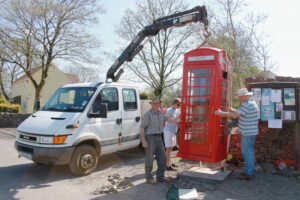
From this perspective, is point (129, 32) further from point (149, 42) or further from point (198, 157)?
point (198, 157)

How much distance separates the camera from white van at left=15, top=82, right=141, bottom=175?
552 centimetres

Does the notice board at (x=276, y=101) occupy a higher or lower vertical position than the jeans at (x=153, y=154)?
higher

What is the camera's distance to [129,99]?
23.8 feet

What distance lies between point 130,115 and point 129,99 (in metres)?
0.46

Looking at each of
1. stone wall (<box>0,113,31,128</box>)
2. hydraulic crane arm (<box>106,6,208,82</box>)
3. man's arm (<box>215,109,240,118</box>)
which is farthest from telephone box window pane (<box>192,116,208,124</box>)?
stone wall (<box>0,113,31,128</box>)

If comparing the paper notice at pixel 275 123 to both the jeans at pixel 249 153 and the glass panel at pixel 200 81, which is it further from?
the glass panel at pixel 200 81

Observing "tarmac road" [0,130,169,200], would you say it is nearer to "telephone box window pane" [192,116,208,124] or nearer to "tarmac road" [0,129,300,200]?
"tarmac road" [0,129,300,200]

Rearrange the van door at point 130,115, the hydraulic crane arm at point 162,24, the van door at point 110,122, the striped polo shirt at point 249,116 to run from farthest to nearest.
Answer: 1. the hydraulic crane arm at point 162,24
2. the van door at point 130,115
3. the van door at point 110,122
4. the striped polo shirt at point 249,116

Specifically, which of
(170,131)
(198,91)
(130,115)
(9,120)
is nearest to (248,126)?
(198,91)

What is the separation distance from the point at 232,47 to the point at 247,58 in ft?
5.72

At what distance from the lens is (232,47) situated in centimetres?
1313

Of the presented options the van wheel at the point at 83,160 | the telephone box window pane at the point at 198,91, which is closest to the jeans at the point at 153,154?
the telephone box window pane at the point at 198,91

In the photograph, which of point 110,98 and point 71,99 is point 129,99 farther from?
point 71,99

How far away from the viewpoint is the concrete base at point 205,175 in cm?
542
